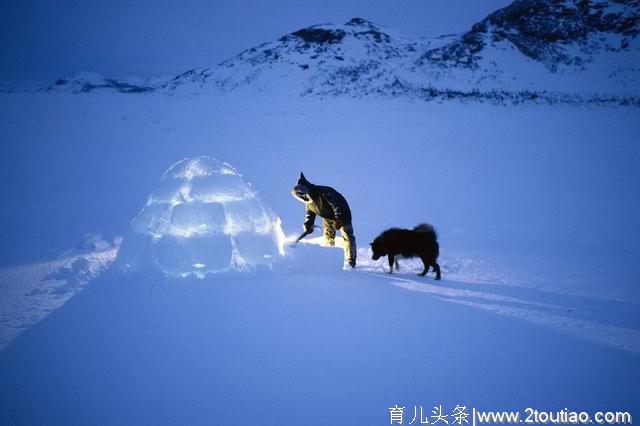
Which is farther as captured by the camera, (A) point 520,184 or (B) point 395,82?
(B) point 395,82

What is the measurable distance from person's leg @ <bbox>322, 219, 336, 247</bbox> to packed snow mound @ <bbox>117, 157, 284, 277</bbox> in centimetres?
82

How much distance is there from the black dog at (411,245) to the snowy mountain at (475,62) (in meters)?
17.5

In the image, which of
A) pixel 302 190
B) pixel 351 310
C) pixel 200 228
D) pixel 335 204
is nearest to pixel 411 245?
pixel 335 204

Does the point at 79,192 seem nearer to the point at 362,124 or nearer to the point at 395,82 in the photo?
the point at 362,124

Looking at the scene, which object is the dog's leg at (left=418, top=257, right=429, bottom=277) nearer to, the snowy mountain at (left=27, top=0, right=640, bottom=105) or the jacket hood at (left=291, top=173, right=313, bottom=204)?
the jacket hood at (left=291, top=173, right=313, bottom=204)

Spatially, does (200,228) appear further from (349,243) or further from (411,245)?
(411,245)

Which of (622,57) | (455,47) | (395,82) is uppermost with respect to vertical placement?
(455,47)

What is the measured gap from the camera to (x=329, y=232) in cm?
568

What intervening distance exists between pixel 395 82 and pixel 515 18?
21.8m

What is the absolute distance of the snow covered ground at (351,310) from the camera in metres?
2.54

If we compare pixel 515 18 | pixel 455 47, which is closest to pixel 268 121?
pixel 455 47

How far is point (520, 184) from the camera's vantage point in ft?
33.1

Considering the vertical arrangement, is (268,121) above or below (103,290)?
above

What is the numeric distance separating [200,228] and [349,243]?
2.21 metres
